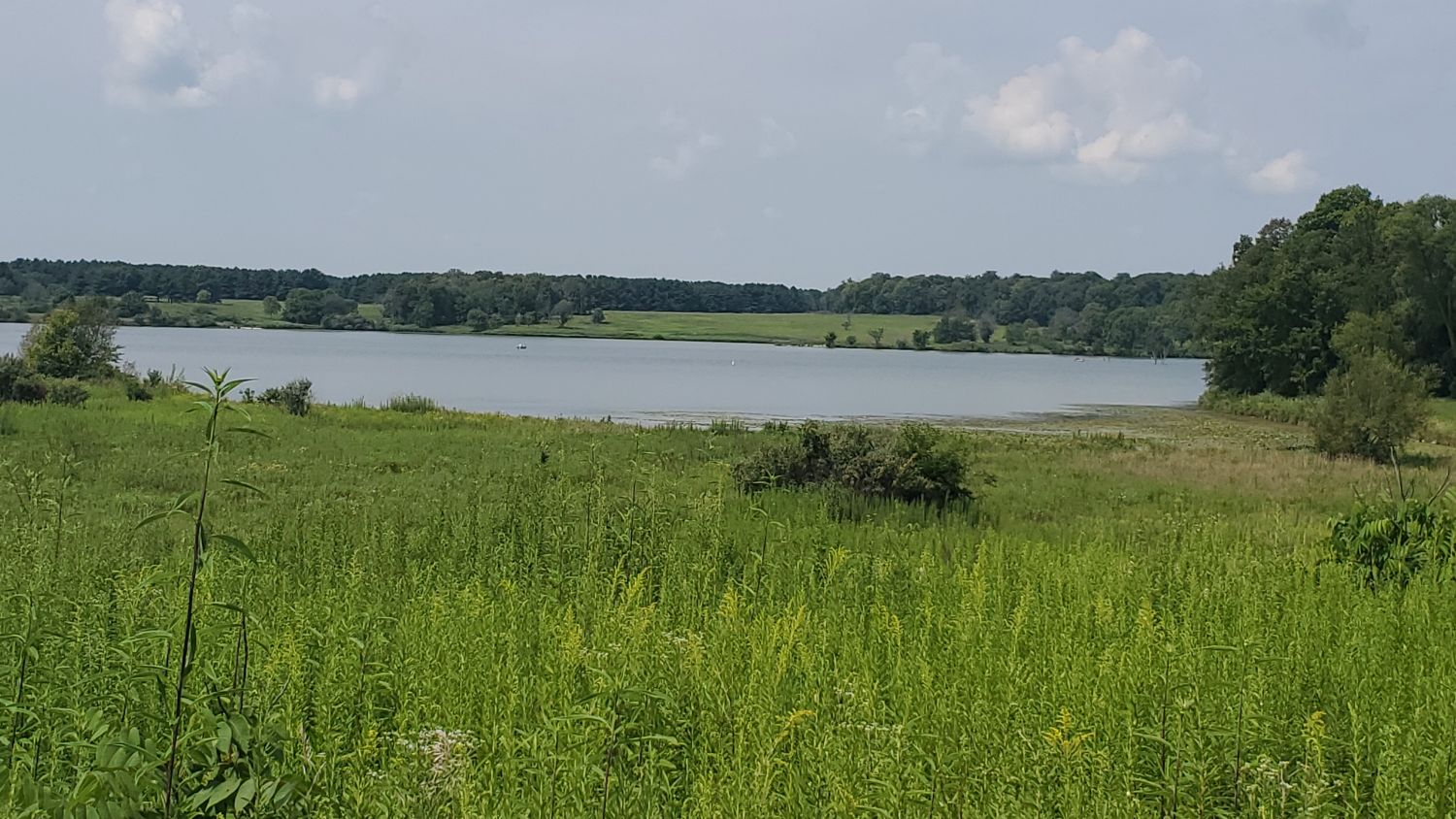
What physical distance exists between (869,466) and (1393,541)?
7.86 meters

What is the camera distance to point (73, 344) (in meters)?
36.1

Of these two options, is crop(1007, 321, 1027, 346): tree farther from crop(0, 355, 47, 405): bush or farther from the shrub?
crop(0, 355, 47, 405): bush

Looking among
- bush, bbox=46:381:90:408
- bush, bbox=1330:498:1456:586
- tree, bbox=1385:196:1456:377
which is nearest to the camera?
bush, bbox=1330:498:1456:586

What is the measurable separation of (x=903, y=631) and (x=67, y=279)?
149 meters

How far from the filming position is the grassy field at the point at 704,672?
12.9 ft

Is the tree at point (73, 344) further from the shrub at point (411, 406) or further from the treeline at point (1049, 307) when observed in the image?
the treeline at point (1049, 307)

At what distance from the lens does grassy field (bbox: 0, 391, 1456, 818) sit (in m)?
3.93

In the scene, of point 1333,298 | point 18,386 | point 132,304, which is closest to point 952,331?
point 1333,298

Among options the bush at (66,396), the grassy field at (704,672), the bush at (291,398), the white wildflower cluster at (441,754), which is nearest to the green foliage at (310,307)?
the bush at (291,398)

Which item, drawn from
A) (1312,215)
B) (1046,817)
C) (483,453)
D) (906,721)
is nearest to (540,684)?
(906,721)

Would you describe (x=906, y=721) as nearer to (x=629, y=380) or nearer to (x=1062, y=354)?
(x=629, y=380)

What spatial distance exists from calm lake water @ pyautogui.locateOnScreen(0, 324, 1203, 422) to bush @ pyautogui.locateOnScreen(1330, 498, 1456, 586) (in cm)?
3375

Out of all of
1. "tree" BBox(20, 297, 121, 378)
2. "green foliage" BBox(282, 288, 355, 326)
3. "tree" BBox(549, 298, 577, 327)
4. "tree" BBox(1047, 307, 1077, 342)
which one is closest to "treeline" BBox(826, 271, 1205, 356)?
"tree" BBox(1047, 307, 1077, 342)

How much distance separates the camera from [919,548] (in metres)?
11.1
